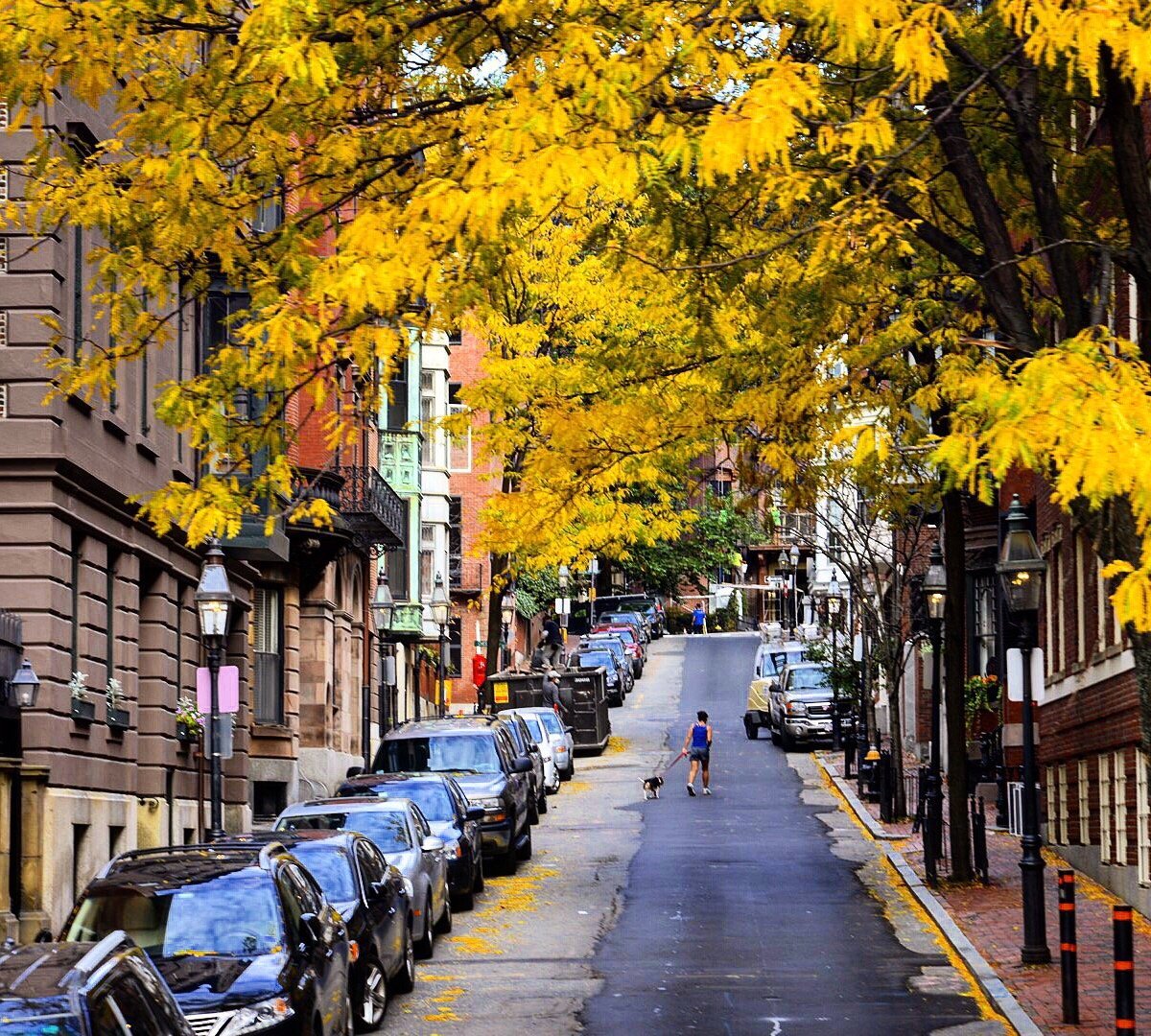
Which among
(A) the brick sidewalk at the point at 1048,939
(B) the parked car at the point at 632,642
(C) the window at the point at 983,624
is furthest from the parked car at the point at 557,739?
(B) the parked car at the point at 632,642

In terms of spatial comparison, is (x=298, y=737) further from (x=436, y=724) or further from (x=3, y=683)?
(x=3, y=683)

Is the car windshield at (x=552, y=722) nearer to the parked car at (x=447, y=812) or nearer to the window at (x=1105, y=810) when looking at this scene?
the parked car at (x=447, y=812)

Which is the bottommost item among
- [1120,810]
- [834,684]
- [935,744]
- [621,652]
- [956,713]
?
[1120,810]

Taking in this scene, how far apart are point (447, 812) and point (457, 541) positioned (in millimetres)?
56998

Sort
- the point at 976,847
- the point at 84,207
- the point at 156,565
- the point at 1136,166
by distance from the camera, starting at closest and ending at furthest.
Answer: the point at 1136,166
the point at 84,207
the point at 976,847
the point at 156,565

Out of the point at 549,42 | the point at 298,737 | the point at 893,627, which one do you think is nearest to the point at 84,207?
the point at 549,42

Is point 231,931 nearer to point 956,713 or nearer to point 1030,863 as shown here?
point 1030,863

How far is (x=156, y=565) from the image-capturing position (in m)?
29.6

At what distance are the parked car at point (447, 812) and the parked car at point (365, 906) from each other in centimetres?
549

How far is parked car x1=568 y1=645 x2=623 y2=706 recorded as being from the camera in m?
69.1

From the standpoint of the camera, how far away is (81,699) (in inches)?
995

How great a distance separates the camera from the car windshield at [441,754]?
30.5 meters

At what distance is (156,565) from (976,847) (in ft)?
38.6

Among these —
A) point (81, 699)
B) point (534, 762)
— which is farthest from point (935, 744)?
point (81, 699)
